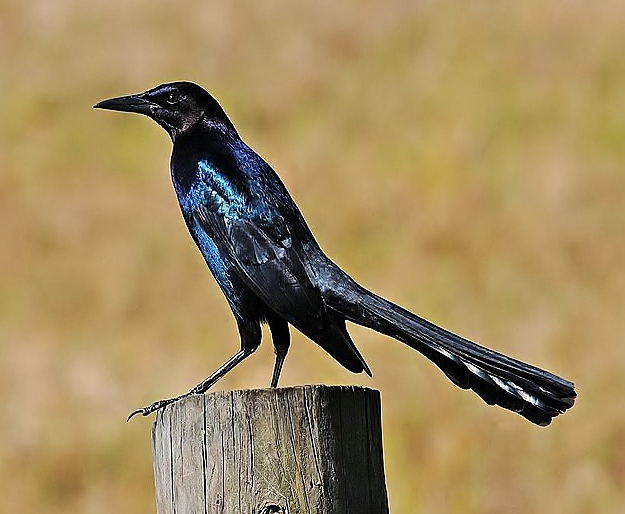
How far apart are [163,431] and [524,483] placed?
5.37 m

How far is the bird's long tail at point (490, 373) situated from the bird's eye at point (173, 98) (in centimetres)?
142

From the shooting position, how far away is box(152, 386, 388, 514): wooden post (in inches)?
118

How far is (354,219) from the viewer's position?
12141mm

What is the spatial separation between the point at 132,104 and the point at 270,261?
1024 mm

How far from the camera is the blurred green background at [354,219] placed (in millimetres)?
8516

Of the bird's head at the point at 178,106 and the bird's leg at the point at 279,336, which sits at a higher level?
the bird's head at the point at 178,106

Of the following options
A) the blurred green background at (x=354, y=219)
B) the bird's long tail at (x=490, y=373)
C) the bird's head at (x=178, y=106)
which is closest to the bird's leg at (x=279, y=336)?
the bird's long tail at (x=490, y=373)

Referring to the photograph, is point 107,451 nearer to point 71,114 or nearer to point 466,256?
point 466,256

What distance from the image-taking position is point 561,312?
399 inches

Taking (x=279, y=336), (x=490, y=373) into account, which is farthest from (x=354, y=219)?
(x=490, y=373)

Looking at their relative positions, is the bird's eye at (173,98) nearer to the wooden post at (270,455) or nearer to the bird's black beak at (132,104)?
the bird's black beak at (132,104)

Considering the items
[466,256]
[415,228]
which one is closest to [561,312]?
[466,256]

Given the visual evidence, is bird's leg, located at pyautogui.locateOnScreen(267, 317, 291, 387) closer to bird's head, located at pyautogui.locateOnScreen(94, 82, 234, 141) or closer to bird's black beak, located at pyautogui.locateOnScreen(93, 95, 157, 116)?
bird's head, located at pyautogui.locateOnScreen(94, 82, 234, 141)

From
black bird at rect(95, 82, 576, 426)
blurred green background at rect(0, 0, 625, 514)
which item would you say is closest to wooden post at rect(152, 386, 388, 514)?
black bird at rect(95, 82, 576, 426)
